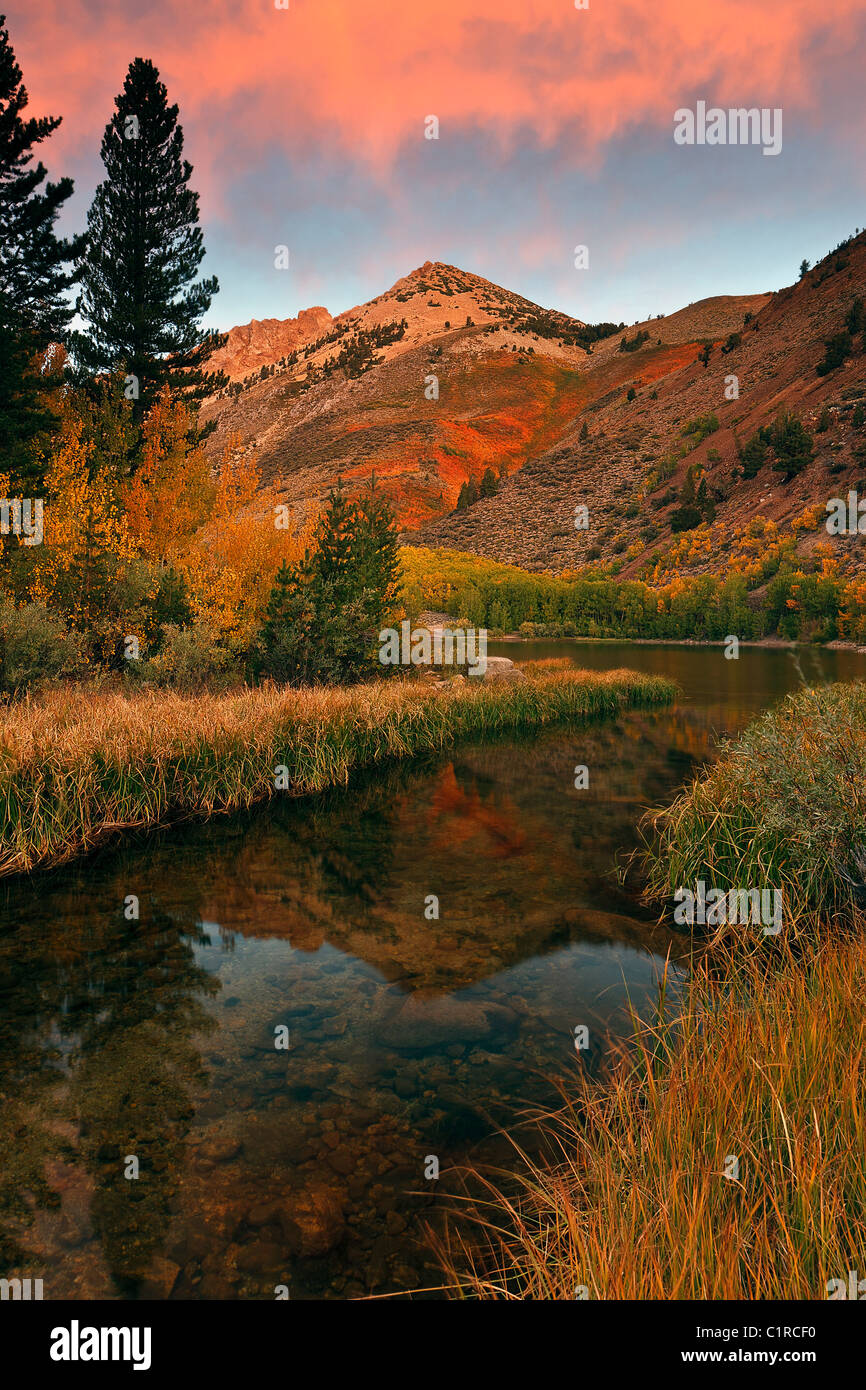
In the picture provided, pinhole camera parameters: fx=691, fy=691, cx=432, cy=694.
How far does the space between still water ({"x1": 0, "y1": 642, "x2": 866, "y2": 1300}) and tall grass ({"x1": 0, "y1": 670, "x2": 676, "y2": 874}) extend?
27.6 inches

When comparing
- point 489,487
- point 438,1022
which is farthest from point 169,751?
point 489,487

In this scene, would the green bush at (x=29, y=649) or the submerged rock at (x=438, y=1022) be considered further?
the green bush at (x=29, y=649)

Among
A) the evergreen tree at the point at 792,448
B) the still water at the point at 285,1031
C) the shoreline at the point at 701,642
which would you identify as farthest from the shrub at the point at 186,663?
the evergreen tree at the point at 792,448

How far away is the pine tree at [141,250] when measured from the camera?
28.4 meters

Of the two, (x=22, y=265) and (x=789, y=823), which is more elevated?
(x=22, y=265)

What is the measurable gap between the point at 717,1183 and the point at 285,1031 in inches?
154

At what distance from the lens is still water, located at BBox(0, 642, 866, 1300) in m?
3.70

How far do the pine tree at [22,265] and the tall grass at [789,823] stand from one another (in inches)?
894

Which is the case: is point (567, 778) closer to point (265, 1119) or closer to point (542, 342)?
point (265, 1119)

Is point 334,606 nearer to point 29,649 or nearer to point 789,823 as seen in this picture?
point 29,649

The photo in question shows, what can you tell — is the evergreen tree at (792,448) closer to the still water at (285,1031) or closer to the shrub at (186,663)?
the shrub at (186,663)

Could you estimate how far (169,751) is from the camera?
Answer: 11.8m

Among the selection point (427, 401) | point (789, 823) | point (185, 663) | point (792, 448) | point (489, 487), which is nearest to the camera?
point (789, 823)

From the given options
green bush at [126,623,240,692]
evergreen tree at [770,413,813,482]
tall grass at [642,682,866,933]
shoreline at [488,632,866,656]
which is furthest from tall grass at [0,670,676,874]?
evergreen tree at [770,413,813,482]
